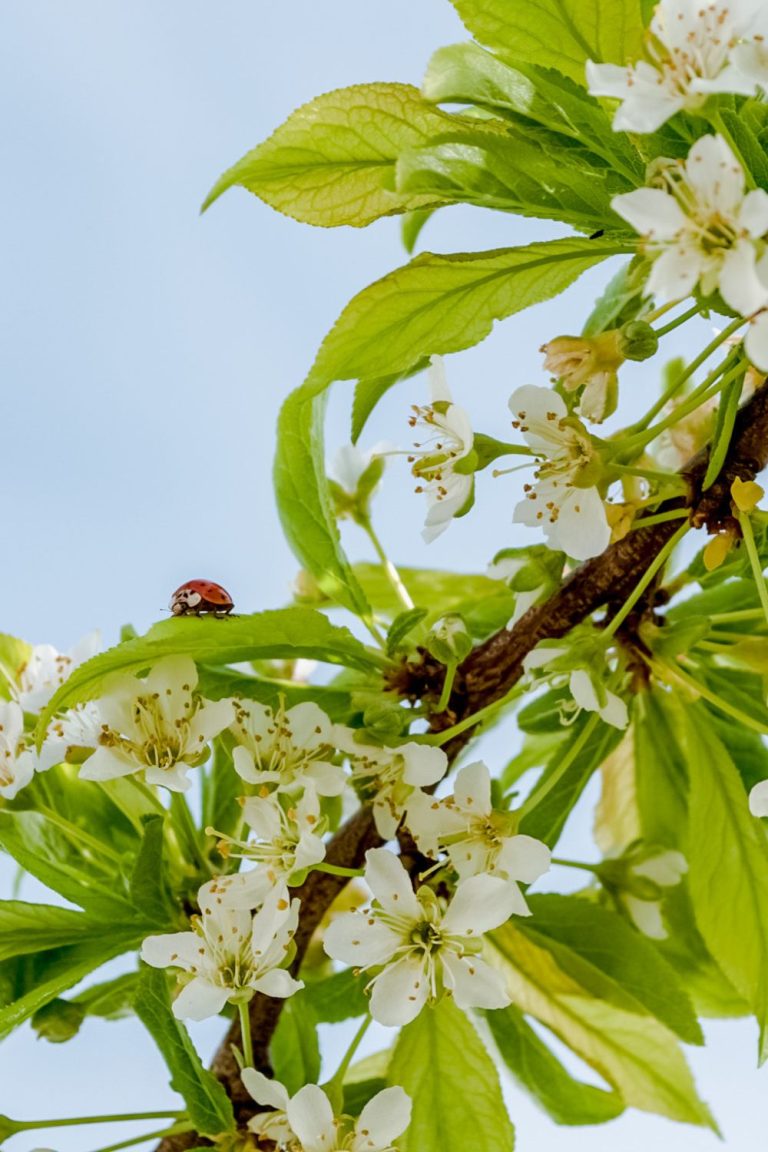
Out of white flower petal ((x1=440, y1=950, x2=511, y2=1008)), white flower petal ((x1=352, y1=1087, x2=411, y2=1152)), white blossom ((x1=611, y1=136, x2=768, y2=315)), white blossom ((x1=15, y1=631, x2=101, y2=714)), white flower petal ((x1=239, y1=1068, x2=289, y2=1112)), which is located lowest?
white flower petal ((x1=352, y1=1087, x2=411, y2=1152))

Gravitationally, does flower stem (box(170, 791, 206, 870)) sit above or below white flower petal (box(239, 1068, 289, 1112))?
above

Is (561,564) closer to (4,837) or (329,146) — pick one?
(329,146)

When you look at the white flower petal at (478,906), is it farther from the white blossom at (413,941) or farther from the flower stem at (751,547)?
the flower stem at (751,547)

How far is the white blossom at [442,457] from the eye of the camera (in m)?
0.79

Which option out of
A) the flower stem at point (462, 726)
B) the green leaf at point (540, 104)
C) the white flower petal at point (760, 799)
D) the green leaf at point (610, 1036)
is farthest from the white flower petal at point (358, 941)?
the green leaf at point (540, 104)

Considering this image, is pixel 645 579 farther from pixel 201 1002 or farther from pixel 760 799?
pixel 201 1002

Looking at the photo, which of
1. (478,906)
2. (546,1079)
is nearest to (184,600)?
(478,906)

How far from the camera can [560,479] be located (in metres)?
0.76

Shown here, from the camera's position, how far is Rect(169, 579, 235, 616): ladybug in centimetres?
84

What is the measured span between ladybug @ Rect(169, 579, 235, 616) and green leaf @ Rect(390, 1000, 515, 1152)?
10.9 inches

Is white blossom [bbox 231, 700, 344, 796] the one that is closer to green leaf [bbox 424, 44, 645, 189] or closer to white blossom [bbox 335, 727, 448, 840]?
white blossom [bbox 335, 727, 448, 840]

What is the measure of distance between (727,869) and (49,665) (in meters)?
0.48

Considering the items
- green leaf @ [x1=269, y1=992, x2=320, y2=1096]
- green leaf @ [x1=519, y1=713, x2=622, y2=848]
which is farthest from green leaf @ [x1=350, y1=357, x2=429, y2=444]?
green leaf @ [x1=269, y1=992, x2=320, y2=1096]

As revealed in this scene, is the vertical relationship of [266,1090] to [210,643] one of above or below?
below
